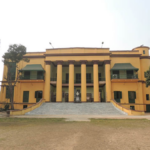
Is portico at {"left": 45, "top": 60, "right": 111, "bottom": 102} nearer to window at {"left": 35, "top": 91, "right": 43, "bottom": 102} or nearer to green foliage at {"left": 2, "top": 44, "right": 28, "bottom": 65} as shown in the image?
window at {"left": 35, "top": 91, "right": 43, "bottom": 102}

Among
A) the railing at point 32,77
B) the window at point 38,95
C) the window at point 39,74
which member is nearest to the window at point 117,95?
the window at point 38,95

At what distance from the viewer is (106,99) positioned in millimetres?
28031

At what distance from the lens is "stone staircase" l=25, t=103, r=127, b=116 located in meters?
21.6

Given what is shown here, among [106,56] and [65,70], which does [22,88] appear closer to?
[65,70]

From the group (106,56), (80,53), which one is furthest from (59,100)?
(106,56)

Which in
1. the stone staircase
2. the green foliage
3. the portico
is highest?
the green foliage

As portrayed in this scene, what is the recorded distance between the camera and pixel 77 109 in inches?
920

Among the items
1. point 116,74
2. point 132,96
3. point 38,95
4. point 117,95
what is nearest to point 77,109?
point 117,95

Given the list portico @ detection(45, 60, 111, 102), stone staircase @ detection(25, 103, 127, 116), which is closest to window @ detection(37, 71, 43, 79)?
portico @ detection(45, 60, 111, 102)

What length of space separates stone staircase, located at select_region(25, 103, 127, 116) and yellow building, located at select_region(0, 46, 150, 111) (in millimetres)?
3519

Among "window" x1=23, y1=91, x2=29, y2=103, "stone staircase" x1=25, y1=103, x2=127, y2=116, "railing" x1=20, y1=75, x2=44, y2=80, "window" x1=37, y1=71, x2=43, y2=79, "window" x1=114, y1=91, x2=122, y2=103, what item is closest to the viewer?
"stone staircase" x1=25, y1=103, x2=127, y2=116

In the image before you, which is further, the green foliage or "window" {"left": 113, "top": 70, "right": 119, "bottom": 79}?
"window" {"left": 113, "top": 70, "right": 119, "bottom": 79}

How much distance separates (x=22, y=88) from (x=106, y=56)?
699 inches

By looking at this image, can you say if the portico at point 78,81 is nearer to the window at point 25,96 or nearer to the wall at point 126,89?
the wall at point 126,89
